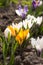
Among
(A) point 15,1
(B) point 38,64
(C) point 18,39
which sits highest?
(A) point 15,1

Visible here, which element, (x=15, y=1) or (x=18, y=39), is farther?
(x=15, y=1)

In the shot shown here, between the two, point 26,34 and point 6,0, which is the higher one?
point 6,0

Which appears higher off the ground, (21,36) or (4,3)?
(4,3)

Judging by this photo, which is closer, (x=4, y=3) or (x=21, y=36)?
(x=21, y=36)

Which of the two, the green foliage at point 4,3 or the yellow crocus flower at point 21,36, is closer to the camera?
the yellow crocus flower at point 21,36

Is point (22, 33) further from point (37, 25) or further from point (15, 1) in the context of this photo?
point (15, 1)

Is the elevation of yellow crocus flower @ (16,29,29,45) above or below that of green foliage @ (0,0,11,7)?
below

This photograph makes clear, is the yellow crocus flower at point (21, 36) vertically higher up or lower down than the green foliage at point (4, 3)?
lower down

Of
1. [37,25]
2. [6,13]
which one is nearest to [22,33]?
[37,25]

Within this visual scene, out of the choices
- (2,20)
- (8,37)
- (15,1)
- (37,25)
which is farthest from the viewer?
(15,1)

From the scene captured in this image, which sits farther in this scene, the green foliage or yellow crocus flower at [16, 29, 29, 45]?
the green foliage

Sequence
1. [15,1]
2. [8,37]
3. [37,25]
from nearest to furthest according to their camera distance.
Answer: [8,37]
[37,25]
[15,1]
